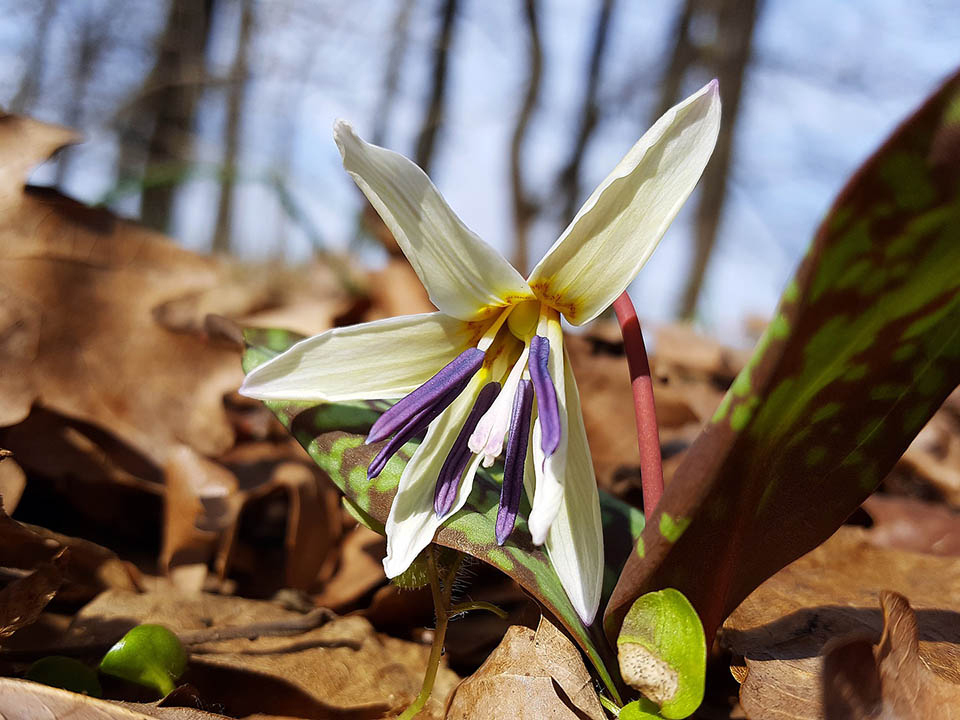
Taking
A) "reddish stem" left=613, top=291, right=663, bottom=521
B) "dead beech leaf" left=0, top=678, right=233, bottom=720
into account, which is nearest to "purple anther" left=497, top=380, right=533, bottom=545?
"reddish stem" left=613, top=291, right=663, bottom=521

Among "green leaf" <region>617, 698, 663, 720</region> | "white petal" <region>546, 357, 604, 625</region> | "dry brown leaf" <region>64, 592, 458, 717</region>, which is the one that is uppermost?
"white petal" <region>546, 357, 604, 625</region>

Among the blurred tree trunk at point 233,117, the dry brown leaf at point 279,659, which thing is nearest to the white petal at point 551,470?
the dry brown leaf at point 279,659

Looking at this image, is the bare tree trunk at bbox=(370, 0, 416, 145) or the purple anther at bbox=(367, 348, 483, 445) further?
the bare tree trunk at bbox=(370, 0, 416, 145)

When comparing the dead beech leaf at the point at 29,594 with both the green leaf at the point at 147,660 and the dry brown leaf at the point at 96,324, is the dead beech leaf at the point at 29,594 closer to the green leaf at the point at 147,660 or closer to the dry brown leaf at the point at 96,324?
the green leaf at the point at 147,660

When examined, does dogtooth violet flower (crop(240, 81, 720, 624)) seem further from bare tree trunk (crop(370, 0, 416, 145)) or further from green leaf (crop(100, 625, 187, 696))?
bare tree trunk (crop(370, 0, 416, 145))

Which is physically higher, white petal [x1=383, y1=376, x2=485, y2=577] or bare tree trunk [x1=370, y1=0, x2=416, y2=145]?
bare tree trunk [x1=370, y1=0, x2=416, y2=145]

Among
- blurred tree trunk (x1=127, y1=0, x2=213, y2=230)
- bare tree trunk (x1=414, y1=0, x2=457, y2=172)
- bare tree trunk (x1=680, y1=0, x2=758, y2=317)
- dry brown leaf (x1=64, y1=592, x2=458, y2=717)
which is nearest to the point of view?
dry brown leaf (x1=64, y1=592, x2=458, y2=717)
